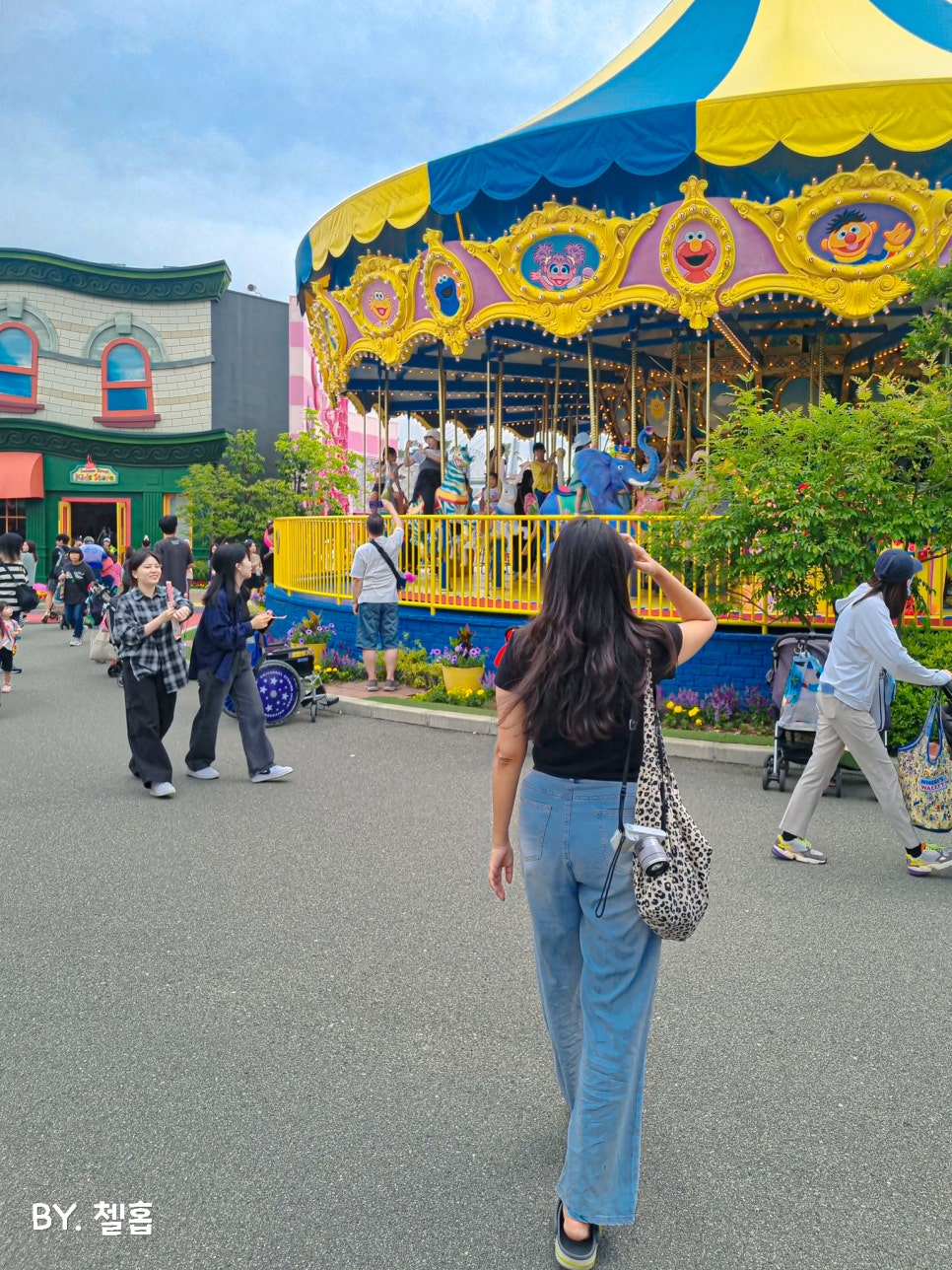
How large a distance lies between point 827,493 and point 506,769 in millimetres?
6194

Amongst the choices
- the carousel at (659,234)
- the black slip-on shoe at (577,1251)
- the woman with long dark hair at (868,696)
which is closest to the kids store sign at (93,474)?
the carousel at (659,234)

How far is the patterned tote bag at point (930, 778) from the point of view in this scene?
5414 mm

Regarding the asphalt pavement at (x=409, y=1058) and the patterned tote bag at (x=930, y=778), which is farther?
the patterned tote bag at (x=930, y=778)

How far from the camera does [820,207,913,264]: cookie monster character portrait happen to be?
10.6 metres

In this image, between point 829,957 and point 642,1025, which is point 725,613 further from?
point 642,1025

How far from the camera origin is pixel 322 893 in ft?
16.8

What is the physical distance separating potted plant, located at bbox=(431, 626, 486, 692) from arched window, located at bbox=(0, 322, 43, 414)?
2379 centimetres

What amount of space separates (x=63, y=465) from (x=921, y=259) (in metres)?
25.6

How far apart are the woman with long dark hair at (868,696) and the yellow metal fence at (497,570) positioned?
3.44m

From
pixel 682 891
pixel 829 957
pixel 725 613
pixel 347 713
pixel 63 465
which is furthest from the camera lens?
pixel 63 465

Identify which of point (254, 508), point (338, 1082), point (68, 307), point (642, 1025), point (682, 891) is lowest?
point (338, 1082)

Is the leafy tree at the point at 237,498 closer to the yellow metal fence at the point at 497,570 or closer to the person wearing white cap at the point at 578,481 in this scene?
the yellow metal fence at the point at 497,570

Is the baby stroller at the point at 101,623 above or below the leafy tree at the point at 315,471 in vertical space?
below

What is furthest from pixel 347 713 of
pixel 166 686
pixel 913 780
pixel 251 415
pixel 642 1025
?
pixel 251 415
